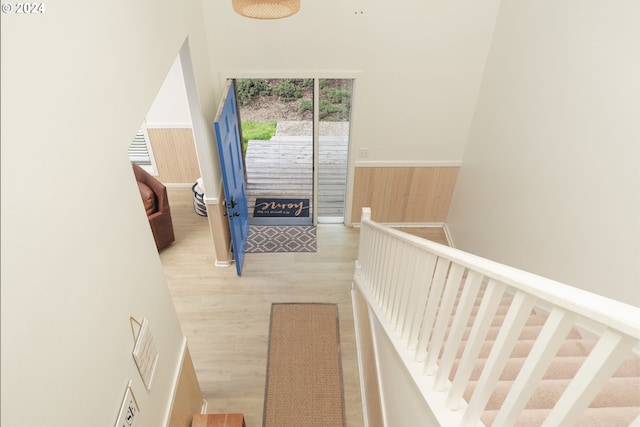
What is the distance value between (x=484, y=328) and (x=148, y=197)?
452 centimetres

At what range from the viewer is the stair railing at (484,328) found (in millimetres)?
740

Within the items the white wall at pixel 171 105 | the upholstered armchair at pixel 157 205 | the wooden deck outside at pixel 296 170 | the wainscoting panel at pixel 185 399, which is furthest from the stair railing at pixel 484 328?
the white wall at pixel 171 105

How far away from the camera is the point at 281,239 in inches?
206

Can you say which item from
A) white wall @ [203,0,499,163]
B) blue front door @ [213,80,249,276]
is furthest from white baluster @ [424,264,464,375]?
white wall @ [203,0,499,163]

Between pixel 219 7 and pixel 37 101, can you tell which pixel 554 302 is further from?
pixel 219 7

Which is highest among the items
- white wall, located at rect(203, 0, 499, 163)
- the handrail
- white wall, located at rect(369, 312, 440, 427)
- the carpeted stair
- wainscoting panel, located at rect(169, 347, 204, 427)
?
white wall, located at rect(203, 0, 499, 163)

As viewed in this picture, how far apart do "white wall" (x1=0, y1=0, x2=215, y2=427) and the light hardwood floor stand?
1.59 meters

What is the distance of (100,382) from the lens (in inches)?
60.2

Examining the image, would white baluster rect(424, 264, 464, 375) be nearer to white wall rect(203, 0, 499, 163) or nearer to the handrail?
the handrail

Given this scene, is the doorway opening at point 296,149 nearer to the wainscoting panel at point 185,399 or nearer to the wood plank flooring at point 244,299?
the wood plank flooring at point 244,299

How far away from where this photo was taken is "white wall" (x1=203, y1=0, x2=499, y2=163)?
A: 3.88 m

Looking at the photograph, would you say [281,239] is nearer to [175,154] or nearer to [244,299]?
[244,299]

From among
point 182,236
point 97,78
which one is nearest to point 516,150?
point 97,78

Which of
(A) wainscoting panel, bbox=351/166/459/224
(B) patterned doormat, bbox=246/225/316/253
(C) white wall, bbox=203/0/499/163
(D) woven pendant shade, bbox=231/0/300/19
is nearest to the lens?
(D) woven pendant shade, bbox=231/0/300/19
